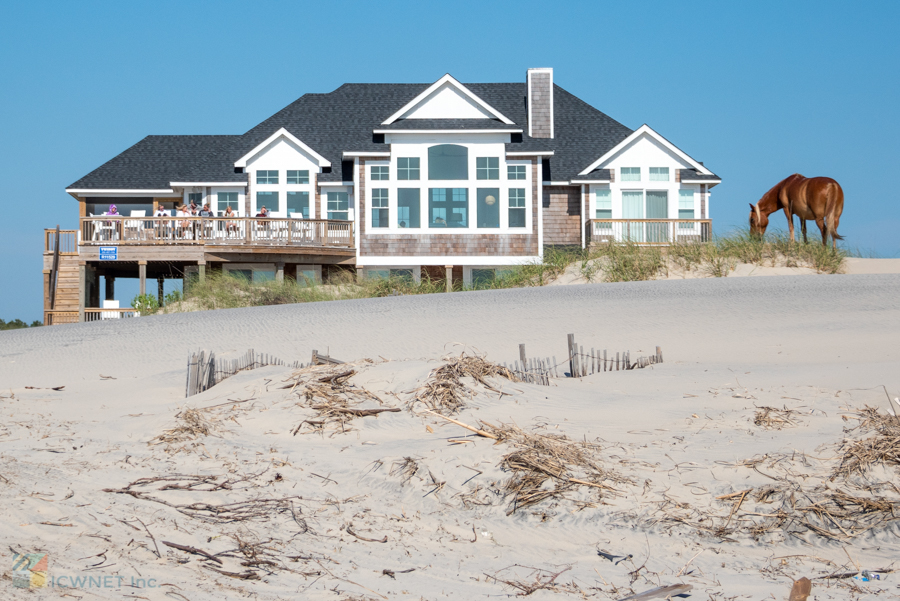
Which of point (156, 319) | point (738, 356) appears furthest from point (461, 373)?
point (156, 319)

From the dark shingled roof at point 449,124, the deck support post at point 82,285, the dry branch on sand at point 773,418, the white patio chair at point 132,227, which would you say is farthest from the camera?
the dark shingled roof at point 449,124

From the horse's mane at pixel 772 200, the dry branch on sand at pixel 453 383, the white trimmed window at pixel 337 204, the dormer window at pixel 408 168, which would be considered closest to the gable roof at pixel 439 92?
the dormer window at pixel 408 168

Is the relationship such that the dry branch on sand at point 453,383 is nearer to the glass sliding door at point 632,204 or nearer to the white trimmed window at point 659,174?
the glass sliding door at point 632,204

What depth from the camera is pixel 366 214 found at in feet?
83.7

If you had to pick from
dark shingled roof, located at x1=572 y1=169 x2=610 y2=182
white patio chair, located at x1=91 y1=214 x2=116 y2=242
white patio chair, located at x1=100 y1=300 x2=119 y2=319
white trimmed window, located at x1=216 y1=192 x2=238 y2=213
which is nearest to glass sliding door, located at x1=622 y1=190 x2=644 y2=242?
dark shingled roof, located at x1=572 y1=169 x2=610 y2=182

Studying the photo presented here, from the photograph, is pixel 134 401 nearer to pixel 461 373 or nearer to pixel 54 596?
pixel 461 373

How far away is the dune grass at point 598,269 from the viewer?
1781cm

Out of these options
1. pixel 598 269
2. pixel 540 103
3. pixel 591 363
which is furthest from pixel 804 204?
pixel 540 103

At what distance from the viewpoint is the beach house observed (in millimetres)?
23875

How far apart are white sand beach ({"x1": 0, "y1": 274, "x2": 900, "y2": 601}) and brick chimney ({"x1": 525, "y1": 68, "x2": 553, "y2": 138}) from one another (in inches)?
806

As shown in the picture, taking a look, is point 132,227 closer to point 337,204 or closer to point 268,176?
point 268,176

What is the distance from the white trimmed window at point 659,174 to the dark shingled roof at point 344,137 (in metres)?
2.07
